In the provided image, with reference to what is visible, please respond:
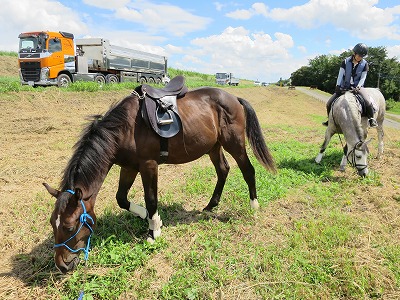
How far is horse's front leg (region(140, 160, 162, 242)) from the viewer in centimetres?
342

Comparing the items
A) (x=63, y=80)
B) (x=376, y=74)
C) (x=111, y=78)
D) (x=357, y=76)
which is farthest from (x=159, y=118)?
(x=376, y=74)

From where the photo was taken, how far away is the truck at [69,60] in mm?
15586

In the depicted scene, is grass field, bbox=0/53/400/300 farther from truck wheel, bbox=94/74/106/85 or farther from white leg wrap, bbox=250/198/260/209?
truck wheel, bbox=94/74/106/85

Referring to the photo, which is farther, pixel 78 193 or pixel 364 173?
pixel 364 173

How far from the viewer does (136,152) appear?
336 cm

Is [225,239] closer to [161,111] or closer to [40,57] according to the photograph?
[161,111]

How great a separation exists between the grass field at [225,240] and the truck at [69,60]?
1143cm

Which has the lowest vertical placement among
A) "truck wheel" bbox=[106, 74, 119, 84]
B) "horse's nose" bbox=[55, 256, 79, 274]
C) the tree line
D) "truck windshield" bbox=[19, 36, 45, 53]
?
"horse's nose" bbox=[55, 256, 79, 274]

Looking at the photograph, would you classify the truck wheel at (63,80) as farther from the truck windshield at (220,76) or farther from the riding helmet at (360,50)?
the truck windshield at (220,76)

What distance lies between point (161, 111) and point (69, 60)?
16.3 meters

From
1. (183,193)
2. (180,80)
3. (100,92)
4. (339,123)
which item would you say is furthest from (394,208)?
(100,92)

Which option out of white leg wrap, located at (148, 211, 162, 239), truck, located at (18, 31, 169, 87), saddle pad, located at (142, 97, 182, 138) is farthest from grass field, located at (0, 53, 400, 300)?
truck, located at (18, 31, 169, 87)

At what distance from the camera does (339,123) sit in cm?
613

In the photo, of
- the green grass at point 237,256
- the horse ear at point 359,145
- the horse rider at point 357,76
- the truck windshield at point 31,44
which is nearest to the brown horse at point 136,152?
the green grass at point 237,256
